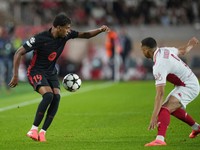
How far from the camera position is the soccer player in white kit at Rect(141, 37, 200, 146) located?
10352mm

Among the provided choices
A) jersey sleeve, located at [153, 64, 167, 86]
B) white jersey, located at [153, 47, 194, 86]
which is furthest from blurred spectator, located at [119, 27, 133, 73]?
jersey sleeve, located at [153, 64, 167, 86]

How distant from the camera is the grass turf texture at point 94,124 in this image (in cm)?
1103

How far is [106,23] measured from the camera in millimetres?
37500

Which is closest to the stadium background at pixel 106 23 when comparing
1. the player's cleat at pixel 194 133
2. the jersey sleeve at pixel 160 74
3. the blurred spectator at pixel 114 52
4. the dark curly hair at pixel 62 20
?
the blurred spectator at pixel 114 52

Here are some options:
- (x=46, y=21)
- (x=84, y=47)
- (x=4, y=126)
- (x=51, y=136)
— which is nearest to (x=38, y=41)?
(x=51, y=136)

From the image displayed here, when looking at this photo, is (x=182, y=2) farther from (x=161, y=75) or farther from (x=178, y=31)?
(x=161, y=75)

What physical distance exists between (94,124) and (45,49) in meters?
3.21

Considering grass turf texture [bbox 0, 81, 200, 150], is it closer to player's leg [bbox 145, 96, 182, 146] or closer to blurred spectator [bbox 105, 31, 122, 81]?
player's leg [bbox 145, 96, 182, 146]

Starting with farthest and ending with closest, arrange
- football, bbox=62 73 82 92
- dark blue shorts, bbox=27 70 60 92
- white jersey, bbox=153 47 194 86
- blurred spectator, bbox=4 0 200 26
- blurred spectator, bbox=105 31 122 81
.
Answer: blurred spectator, bbox=4 0 200 26, blurred spectator, bbox=105 31 122 81, football, bbox=62 73 82 92, dark blue shorts, bbox=27 70 60 92, white jersey, bbox=153 47 194 86

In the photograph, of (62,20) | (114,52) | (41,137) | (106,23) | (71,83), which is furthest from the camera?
(106,23)

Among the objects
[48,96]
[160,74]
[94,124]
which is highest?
[160,74]

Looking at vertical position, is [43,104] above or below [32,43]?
below

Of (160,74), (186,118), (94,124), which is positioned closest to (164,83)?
(160,74)

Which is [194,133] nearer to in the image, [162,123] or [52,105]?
[162,123]
